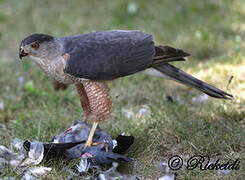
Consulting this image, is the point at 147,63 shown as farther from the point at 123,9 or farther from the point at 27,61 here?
the point at 123,9

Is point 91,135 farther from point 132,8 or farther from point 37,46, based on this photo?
point 132,8

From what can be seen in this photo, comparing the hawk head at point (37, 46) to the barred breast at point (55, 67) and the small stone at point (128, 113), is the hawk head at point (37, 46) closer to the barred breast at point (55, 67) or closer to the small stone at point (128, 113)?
the barred breast at point (55, 67)

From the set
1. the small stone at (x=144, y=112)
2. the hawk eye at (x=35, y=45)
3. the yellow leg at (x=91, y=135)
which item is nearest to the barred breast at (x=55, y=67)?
the hawk eye at (x=35, y=45)

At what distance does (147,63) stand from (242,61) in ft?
7.32

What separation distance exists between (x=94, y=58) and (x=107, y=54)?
127 mm

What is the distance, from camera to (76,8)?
893cm

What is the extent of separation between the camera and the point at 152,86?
20.3 feet

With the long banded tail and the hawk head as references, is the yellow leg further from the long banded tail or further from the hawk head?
the long banded tail

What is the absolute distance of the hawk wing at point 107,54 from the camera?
441 centimetres

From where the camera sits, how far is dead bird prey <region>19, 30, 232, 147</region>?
439cm

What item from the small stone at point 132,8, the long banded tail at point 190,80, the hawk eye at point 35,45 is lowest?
the long banded tail at point 190,80

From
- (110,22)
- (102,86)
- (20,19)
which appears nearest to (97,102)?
(102,86)

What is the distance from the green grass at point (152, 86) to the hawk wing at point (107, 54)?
0.66 meters

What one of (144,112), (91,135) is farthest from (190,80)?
(91,135)
